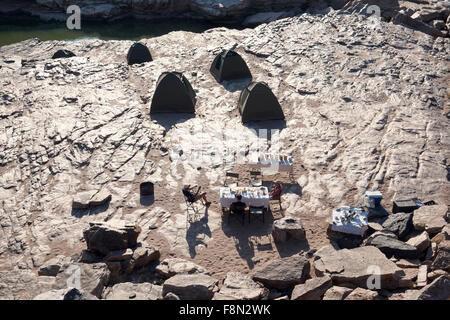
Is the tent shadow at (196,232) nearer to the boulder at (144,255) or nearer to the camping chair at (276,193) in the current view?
the boulder at (144,255)

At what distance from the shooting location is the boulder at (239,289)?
32.6 ft

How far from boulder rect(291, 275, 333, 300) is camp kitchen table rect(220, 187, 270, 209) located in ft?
12.1

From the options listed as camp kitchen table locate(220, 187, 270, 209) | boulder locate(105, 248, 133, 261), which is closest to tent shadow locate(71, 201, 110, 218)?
boulder locate(105, 248, 133, 261)

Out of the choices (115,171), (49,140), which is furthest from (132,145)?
(49,140)

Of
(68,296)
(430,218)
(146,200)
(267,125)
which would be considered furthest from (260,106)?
(68,296)

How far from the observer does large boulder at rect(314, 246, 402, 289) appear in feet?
32.8

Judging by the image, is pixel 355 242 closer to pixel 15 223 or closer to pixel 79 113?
pixel 15 223

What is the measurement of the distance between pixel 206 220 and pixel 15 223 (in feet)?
17.7

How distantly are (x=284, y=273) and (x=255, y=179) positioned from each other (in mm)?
4750

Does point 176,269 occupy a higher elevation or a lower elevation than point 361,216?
lower

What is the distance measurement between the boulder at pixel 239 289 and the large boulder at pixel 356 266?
1512 mm

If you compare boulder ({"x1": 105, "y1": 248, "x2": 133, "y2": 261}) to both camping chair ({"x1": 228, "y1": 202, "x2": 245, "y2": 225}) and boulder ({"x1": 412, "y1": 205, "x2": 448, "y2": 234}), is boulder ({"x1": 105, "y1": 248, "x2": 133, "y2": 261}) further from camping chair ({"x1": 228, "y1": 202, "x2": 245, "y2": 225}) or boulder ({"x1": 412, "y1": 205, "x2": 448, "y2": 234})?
boulder ({"x1": 412, "y1": 205, "x2": 448, "y2": 234})

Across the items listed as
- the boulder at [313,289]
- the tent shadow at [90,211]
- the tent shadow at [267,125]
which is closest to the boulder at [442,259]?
the boulder at [313,289]

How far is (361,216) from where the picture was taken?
41.3 ft
